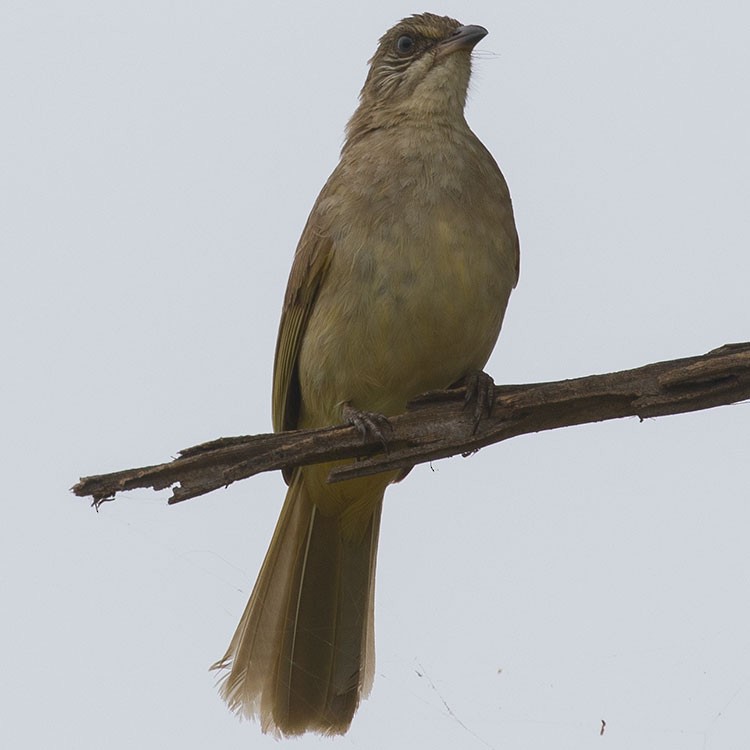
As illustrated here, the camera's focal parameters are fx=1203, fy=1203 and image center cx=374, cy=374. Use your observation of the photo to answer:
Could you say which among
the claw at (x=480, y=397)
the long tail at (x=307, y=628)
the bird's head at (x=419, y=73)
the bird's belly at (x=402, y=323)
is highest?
the bird's head at (x=419, y=73)

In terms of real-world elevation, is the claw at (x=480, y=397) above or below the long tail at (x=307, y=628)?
above

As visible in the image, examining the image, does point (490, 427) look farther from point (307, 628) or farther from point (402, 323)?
point (307, 628)

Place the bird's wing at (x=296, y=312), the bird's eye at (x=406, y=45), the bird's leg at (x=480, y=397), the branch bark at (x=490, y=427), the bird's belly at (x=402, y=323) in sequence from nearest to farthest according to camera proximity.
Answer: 1. the branch bark at (x=490, y=427)
2. the bird's leg at (x=480, y=397)
3. the bird's belly at (x=402, y=323)
4. the bird's wing at (x=296, y=312)
5. the bird's eye at (x=406, y=45)

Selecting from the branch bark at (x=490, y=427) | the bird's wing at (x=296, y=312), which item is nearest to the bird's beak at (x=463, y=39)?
the bird's wing at (x=296, y=312)

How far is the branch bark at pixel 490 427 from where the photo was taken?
14.0ft

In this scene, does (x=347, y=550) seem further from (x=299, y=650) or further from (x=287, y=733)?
(x=287, y=733)

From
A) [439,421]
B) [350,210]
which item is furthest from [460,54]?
[439,421]

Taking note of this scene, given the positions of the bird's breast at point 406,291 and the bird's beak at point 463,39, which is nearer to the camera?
the bird's breast at point 406,291

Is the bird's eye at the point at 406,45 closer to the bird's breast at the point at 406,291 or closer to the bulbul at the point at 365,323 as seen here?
the bulbul at the point at 365,323

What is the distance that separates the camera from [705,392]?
4.31m

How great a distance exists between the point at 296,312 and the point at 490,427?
1494 millimetres

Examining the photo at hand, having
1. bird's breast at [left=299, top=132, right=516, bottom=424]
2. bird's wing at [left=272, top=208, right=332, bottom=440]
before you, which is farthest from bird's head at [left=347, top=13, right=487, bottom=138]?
bird's wing at [left=272, top=208, right=332, bottom=440]

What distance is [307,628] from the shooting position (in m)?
6.01

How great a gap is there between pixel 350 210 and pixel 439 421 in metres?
1.22
